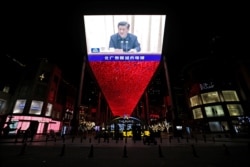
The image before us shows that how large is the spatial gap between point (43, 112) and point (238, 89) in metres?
46.6

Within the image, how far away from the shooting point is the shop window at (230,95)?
33275 mm

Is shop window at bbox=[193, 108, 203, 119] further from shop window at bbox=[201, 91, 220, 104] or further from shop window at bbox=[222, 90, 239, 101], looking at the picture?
shop window at bbox=[222, 90, 239, 101]

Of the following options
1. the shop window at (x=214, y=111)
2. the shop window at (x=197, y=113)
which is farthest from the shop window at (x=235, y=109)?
the shop window at (x=197, y=113)

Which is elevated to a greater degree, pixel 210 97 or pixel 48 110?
pixel 210 97

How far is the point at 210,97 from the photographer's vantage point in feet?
116

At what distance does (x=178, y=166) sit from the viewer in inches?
198

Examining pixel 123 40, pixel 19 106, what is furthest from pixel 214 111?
pixel 19 106

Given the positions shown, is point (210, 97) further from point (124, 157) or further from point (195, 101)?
point (124, 157)

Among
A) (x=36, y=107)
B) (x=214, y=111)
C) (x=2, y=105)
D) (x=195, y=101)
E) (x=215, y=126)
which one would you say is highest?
(x=195, y=101)

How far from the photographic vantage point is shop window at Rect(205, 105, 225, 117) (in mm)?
33297

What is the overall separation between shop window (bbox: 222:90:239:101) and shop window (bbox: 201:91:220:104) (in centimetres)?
172

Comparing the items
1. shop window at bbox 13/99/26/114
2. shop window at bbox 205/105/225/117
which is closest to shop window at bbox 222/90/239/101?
shop window at bbox 205/105/225/117

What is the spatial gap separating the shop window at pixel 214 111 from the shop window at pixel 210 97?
1.54 m

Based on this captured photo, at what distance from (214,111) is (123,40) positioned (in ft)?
105
